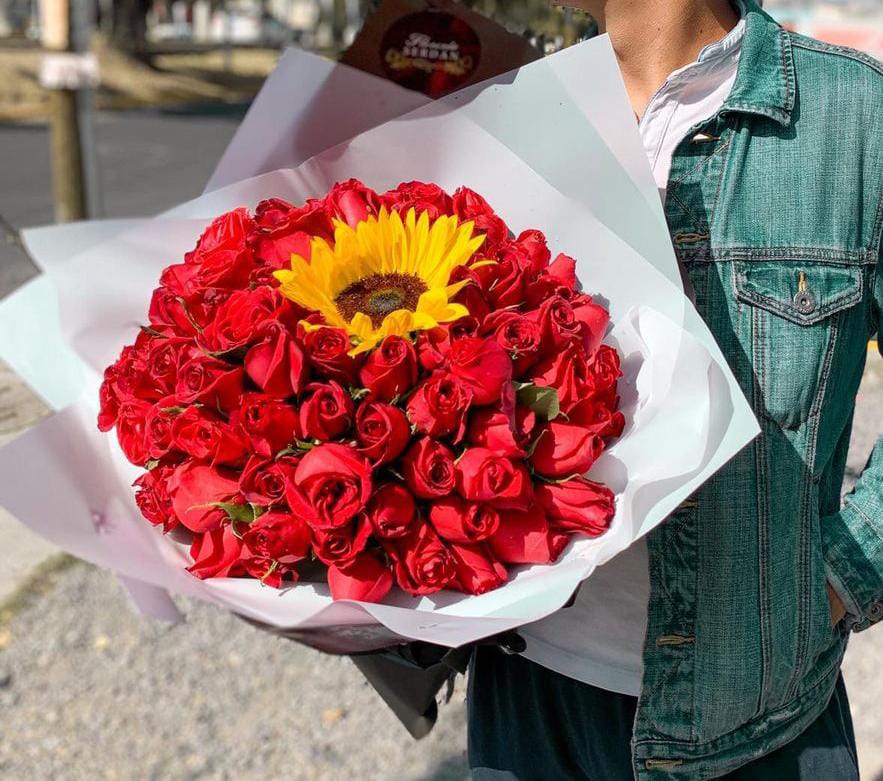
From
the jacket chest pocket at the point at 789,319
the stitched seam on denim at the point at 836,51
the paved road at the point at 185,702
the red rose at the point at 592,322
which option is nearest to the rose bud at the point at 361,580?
the red rose at the point at 592,322

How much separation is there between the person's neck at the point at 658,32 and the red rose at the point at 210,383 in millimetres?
718

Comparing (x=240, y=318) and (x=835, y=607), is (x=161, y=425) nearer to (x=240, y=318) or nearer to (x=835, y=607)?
(x=240, y=318)

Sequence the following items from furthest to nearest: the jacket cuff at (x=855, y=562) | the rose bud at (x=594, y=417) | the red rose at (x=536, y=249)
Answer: the jacket cuff at (x=855, y=562)
the red rose at (x=536, y=249)
the rose bud at (x=594, y=417)

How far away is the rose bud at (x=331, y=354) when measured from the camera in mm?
1199

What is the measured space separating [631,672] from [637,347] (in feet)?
1.62

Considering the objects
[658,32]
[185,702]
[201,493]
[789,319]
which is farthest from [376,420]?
[185,702]

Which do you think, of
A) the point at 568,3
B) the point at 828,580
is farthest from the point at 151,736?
the point at 568,3

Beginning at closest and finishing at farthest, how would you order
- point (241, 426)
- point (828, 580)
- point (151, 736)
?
point (241, 426) → point (828, 580) → point (151, 736)

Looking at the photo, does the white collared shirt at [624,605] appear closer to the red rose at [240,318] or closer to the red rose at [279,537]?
the red rose at [279,537]

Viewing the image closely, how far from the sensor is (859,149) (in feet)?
4.75

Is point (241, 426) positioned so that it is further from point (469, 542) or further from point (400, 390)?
point (469, 542)

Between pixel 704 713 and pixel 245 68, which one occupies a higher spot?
pixel 704 713

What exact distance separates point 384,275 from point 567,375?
273 millimetres

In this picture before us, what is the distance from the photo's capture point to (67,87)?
6566 millimetres
